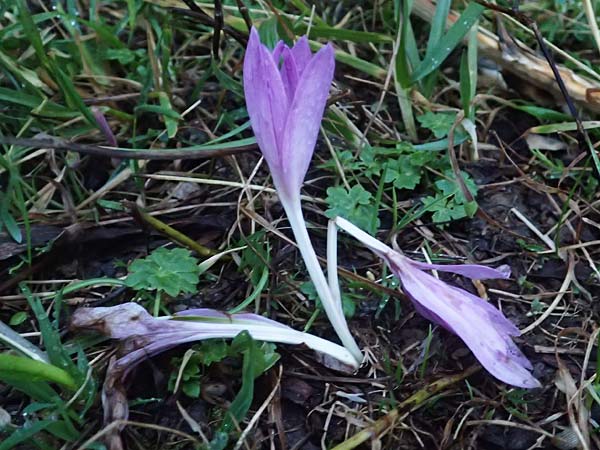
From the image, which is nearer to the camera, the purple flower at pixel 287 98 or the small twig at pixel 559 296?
the purple flower at pixel 287 98

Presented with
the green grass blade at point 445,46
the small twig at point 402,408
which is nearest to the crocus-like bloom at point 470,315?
the small twig at point 402,408

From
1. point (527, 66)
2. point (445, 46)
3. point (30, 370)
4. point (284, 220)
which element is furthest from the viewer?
point (527, 66)

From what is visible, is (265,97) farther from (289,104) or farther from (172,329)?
(172,329)

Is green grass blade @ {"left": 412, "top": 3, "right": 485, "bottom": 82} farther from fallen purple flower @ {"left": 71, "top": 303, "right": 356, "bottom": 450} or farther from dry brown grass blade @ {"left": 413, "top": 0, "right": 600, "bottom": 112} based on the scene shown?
fallen purple flower @ {"left": 71, "top": 303, "right": 356, "bottom": 450}

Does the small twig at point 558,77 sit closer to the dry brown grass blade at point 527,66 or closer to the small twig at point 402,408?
the dry brown grass blade at point 527,66

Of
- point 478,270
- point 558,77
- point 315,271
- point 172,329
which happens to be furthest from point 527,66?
point 172,329

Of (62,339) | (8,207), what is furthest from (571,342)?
(8,207)
